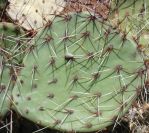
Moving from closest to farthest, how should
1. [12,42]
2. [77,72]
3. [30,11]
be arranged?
[77,72] < [12,42] < [30,11]

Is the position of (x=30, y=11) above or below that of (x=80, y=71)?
above

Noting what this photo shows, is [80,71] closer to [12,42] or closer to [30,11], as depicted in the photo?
[12,42]

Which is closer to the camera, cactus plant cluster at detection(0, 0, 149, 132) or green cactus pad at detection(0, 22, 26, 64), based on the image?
cactus plant cluster at detection(0, 0, 149, 132)

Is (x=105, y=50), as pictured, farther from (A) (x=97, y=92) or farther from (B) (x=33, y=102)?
(B) (x=33, y=102)

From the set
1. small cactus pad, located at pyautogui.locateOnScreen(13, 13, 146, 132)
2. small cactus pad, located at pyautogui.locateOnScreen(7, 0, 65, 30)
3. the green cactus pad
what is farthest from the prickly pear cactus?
small cactus pad, located at pyautogui.locateOnScreen(7, 0, 65, 30)

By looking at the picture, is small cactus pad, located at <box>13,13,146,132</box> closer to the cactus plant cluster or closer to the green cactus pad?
the cactus plant cluster

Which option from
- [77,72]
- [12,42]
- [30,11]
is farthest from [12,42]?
[30,11]

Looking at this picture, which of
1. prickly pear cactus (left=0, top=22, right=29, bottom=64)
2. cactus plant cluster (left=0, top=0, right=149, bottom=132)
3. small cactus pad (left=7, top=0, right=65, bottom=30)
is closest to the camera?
cactus plant cluster (left=0, top=0, right=149, bottom=132)

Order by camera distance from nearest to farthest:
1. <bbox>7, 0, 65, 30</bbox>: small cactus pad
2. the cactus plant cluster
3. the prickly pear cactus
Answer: the cactus plant cluster, the prickly pear cactus, <bbox>7, 0, 65, 30</bbox>: small cactus pad
